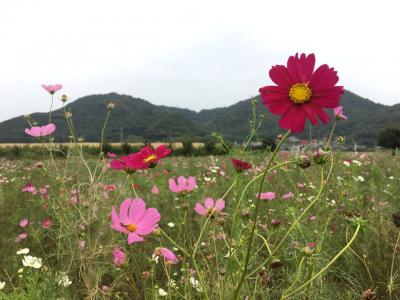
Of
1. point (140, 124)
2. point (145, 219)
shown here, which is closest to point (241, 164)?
point (145, 219)

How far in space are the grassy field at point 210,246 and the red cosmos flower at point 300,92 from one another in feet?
0.37

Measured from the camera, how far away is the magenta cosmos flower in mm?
950

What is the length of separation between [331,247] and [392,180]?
2.24 meters

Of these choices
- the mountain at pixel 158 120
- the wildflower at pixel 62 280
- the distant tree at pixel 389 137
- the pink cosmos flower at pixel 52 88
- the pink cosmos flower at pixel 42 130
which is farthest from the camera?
the mountain at pixel 158 120

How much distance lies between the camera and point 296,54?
33.3 inches

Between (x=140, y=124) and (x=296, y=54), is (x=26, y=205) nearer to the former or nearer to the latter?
(x=296, y=54)

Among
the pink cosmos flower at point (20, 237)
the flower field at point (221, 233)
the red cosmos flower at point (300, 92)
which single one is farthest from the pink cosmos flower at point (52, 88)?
the red cosmos flower at point (300, 92)

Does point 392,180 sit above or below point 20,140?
above

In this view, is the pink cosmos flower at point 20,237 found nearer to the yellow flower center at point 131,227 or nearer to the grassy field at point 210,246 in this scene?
the grassy field at point 210,246

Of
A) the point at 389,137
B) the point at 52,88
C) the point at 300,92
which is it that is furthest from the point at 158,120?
the point at 300,92

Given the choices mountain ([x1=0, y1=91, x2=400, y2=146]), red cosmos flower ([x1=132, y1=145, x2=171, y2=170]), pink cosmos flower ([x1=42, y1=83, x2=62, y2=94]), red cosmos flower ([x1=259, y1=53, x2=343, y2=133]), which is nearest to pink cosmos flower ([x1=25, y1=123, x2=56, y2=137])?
pink cosmos flower ([x1=42, y1=83, x2=62, y2=94])

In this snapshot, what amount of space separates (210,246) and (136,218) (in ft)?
1.82

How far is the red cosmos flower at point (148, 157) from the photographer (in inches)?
40.3

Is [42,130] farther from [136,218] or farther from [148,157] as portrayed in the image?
[136,218]
